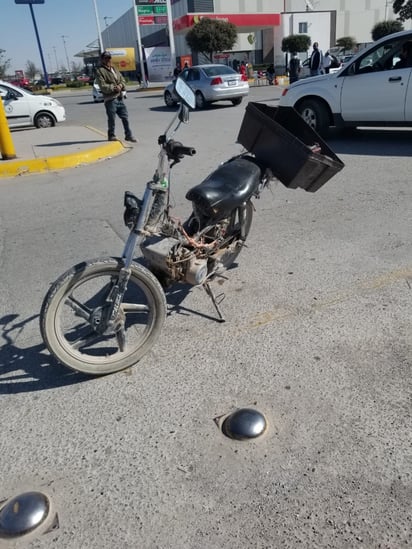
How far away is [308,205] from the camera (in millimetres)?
5895

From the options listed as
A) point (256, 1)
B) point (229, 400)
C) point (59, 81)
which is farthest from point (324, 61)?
point (59, 81)

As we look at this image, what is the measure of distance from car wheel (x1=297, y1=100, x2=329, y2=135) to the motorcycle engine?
7.39 m

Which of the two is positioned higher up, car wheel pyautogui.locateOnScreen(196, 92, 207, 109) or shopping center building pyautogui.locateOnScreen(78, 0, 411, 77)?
shopping center building pyautogui.locateOnScreen(78, 0, 411, 77)

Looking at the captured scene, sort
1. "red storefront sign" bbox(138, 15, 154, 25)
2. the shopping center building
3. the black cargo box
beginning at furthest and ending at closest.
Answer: the shopping center building
"red storefront sign" bbox(138, 15, 154, 25)
the black cargo box

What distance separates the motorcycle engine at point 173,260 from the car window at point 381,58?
295 inches

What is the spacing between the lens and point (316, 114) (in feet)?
31.2

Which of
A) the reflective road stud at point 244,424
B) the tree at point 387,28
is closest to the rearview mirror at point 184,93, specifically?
the reflective road stud at point 244,424

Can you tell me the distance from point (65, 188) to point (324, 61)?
17389 millimetres

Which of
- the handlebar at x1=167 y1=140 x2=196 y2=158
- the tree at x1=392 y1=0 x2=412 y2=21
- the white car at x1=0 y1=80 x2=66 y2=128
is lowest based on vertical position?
the white car at x1=0 y1=80 x2=66 y2=128

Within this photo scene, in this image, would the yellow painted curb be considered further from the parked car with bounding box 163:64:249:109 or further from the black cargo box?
the parked car with bounding box 163:64:249:109

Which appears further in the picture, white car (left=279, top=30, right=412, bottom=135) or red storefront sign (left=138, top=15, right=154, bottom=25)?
red storefront sign (left=138, top=15, right=154, bottom=25)

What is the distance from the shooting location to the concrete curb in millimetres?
8398

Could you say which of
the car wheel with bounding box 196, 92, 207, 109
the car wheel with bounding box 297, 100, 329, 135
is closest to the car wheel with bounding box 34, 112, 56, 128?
the car wheel with bounding box 196, 92, 207, 109

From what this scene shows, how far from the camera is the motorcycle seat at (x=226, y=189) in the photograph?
10.1ft
